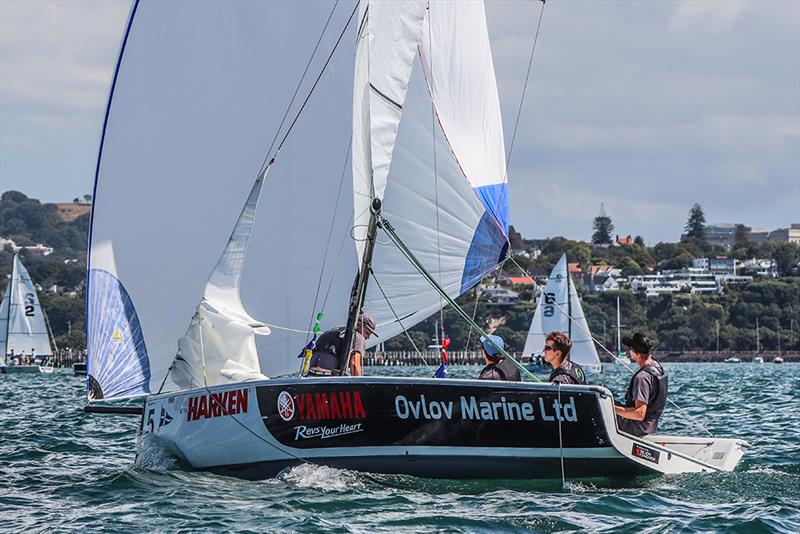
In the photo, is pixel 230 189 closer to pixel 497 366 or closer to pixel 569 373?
pixel 497 366

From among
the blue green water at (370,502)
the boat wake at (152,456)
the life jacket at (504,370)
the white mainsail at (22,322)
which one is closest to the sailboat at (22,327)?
the white mainsail at (22,322)

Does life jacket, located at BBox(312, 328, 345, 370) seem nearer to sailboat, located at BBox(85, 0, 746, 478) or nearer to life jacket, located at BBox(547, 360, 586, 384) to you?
sailboat, located at BBox(85, 0, 746, 478)

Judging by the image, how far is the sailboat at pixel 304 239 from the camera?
33.8 ft

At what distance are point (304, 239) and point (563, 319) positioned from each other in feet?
136

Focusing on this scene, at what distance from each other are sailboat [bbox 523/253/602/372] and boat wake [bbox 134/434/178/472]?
3706 cm

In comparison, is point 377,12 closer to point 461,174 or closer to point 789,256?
point 461,174

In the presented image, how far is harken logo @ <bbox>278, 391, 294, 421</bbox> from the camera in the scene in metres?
10.7

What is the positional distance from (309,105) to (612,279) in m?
157

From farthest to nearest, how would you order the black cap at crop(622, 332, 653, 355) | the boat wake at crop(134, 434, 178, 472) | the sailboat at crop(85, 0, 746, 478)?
the boat wake at crop(134, 434, 178, 472), the black cap at crop(622, 332, 653, 355), the sailboat at crop(85, 0, 746, 478)

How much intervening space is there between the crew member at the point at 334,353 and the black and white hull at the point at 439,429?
2.06 ft

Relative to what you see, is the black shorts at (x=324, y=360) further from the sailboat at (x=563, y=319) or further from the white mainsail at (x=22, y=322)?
the white mainsail at (x=22, y=322)

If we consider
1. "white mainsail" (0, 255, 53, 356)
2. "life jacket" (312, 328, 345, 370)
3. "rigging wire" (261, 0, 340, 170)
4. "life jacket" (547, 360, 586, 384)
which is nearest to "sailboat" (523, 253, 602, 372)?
"white mainsail" (0, 255, 53, 356)

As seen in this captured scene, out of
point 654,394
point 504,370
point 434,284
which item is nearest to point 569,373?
point 504,370

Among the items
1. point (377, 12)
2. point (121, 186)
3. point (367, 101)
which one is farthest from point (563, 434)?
point (121, 186)
